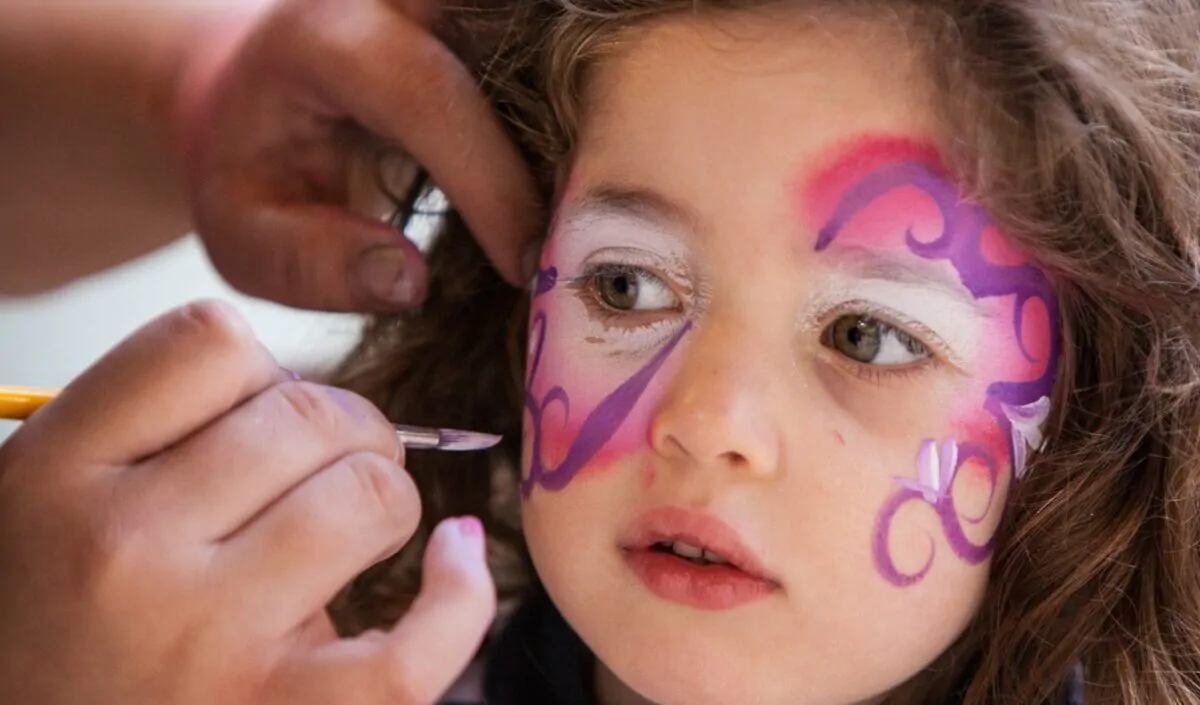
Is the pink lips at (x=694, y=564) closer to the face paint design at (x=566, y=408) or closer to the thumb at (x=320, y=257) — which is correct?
the face paint design at (x=566, y=408)

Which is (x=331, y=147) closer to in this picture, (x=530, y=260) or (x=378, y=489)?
(x=530, y=260)

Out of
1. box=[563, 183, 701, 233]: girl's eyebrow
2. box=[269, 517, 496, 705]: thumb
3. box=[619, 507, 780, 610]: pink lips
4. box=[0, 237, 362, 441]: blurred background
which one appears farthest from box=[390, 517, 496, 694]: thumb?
box=[0, 237, 362, 441]: blurred background

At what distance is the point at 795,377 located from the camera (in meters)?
0.68

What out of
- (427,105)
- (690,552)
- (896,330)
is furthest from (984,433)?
(427,105)

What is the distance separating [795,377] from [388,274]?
0.32 m

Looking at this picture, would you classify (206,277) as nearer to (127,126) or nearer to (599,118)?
(127,126)

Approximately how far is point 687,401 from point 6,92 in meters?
0.63

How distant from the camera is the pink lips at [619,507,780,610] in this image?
0.68 meters

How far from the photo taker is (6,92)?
0.96m

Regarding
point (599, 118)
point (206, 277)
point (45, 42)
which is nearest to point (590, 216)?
point (599, 118)

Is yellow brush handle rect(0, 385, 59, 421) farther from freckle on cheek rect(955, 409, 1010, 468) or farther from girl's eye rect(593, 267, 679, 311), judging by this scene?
freckle on cheek rect(955, 409, 1010, 468)

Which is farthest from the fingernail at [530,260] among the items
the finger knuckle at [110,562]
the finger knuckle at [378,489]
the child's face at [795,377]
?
the finger knuckle at [110,562]

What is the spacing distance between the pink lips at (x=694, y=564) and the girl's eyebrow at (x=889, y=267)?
0.16 metres

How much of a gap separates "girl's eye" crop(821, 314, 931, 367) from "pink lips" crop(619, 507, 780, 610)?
121 millimetres
